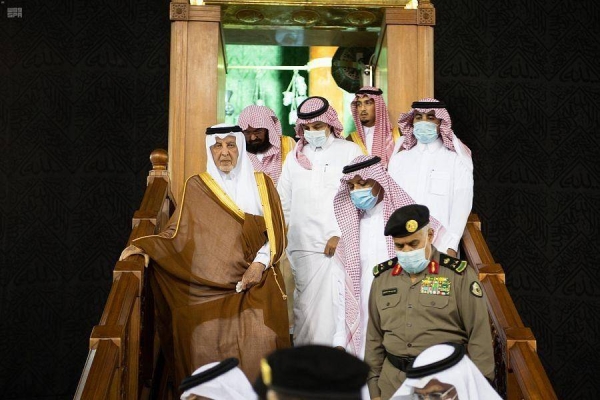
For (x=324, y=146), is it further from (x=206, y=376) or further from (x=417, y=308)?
(x=206, y=376)

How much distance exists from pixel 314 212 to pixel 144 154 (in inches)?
97.3

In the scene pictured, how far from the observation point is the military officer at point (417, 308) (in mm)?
4016

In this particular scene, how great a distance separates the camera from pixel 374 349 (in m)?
4.15

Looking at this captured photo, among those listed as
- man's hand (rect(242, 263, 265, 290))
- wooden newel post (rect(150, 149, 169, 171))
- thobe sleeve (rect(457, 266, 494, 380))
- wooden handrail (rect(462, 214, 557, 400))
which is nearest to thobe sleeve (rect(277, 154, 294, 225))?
wooden newel post (rect(150, 149, 169, 171))

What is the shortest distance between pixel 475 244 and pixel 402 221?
4.65 feet

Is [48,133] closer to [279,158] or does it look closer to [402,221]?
[279,158]

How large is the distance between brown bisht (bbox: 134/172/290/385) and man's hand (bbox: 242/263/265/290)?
0.04 meters

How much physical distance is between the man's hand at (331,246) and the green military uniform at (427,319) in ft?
4.37

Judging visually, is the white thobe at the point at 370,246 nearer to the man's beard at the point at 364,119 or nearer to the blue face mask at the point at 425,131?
the blue face mask at the point at 425,131

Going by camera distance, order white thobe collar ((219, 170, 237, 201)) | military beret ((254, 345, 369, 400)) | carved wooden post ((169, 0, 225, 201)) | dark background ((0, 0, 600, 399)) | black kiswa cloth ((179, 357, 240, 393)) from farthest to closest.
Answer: dark background ((0, 0, 600, 399)) → carved wooden post ((169, 0, 225, 201)) → white thobe collar ((219, 170, 237, 201)) → black kiswa cloth ((179, 357, 240, 393)) → military beret ((254, 345, 369, 400))

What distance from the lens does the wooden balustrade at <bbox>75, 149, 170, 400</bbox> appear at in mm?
4043

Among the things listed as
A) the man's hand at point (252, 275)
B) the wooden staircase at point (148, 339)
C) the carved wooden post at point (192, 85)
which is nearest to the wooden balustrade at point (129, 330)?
the wooden staircase at point (148, 339)

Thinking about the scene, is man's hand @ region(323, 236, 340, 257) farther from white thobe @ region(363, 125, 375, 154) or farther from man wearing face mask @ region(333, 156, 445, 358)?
white thobe @ region(363, 125, 375, 154)

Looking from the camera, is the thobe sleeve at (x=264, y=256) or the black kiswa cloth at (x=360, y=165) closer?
the black kiswa cloth at (x=360, y=165)
